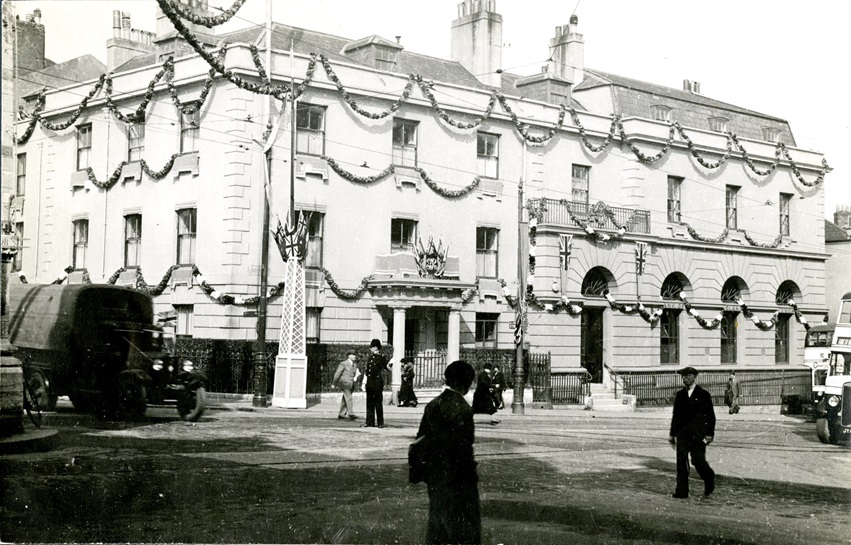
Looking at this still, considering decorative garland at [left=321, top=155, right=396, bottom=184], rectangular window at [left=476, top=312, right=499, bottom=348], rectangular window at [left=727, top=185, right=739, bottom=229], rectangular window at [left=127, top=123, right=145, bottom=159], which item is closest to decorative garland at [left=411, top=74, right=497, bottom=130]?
decorative garland at [left=321, top=155, right=396, bottom=184]

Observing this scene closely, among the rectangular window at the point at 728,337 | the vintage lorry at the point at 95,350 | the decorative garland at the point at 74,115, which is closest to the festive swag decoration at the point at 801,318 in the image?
the rectangular window at the point at 728,337

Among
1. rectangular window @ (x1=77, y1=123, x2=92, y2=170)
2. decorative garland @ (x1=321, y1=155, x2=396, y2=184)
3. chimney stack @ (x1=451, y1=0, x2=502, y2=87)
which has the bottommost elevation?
rectangular window @ (x1=77, y1=123, x2=92, y2=170)

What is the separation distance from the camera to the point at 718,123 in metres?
A: 31.9

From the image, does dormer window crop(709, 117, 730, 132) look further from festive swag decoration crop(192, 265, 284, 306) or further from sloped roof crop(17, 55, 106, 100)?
sloped roof crop(17, 55, 106, 100)

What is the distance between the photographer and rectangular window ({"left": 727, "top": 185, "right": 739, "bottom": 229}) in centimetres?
2542

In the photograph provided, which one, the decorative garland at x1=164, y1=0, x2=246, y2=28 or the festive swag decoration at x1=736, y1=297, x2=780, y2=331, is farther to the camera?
the festive swag decoration at x1=736, y1=297, x2=780, y2=331

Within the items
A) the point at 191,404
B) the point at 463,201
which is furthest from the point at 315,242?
the point at 191,404

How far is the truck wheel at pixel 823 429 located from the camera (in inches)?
869

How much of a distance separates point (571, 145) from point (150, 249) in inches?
885

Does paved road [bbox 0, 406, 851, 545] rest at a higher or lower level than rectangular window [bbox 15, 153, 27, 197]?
lower

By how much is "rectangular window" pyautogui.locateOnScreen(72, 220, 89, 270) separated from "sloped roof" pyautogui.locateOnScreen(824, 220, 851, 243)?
39831 millimetres

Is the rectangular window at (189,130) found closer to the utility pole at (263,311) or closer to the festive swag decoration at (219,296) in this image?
the festive swag decoration at (219,296)

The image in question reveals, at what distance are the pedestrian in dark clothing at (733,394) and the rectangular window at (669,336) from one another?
146 centimetres

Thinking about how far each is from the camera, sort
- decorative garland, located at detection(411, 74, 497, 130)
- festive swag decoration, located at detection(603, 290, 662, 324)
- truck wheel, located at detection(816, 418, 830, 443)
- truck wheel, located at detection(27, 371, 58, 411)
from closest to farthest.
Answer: truck wheel, located at detection(27, 371, 58, 411) < truck wheel, located at detection(816, 418, 830, 443) < festive swag decoration, located at detection(603, 290, 662, 324) < decorative garland, located at detection(411, 74, 497, 130)
